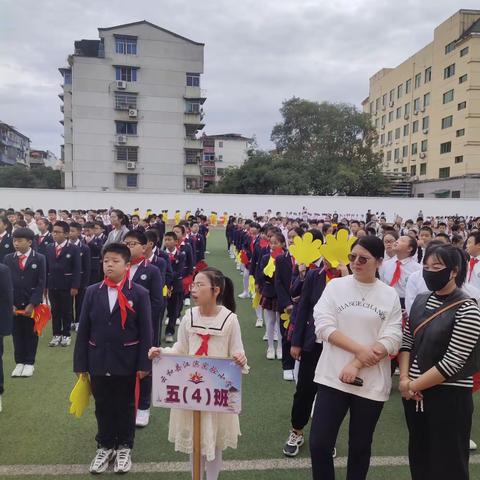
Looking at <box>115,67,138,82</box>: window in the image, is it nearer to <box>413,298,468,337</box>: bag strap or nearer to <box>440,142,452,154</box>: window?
<box>440,142,452,154</box>: window

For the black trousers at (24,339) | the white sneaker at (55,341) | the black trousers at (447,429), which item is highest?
the black trousers at (447,429)

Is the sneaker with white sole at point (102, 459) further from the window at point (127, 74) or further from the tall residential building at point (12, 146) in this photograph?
the tall residential building at point (12, 146)

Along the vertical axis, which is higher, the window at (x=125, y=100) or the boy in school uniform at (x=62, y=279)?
the window at (x=125, y=100)

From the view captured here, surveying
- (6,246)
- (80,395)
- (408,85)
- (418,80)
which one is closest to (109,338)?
(80,395)

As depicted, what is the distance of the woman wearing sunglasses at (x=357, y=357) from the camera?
2.54 meters

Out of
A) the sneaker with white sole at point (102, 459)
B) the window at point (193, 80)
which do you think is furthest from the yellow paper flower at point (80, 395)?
the window at point (193, 80)

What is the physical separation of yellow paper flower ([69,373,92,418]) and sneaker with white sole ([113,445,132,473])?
1.47 feet

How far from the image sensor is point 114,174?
3847 cm

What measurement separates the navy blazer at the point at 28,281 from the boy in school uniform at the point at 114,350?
2140 mm

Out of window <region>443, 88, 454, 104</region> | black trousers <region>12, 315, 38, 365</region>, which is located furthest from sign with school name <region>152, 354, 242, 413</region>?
window <region>443, 88, 454, 104</region>

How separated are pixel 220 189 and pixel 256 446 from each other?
3835 centimetres

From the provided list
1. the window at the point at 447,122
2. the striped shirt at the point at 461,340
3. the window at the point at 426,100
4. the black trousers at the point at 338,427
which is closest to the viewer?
the striped shirt at the point at 461,340

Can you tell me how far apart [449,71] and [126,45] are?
28.6m

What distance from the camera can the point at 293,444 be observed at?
3619 mm
